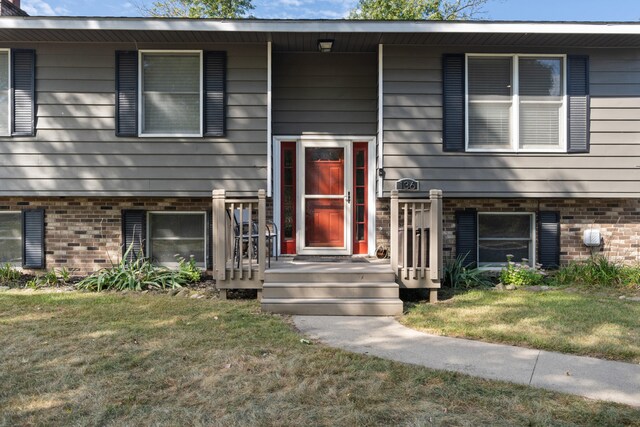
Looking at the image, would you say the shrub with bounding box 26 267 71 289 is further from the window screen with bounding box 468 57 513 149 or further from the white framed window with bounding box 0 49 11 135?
the window screen with bounding box 468 57 513 149

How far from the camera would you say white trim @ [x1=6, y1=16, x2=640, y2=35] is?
593cm

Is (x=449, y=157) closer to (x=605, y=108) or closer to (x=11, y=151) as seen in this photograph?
(x=605, y=108)

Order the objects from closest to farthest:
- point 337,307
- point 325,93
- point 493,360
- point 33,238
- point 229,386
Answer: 1. point 229,386
2. point 493,360
3. point 337,307
4. point 33,238
5. point 325,93

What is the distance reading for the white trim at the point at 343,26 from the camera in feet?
19.4

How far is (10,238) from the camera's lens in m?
6.81

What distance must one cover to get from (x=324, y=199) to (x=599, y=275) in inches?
161

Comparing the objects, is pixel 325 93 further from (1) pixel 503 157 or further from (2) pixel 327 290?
(2) pixel 327 290

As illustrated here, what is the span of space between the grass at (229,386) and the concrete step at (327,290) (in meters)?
0.87

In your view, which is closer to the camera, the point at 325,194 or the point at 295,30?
the point at 295,30

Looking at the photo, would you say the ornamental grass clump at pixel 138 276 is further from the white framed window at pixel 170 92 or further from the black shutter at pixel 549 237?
the black shutter at pixel 549 237

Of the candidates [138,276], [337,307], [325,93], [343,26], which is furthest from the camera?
[325,93]

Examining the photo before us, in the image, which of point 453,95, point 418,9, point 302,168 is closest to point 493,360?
point 453,95

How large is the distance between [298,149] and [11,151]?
410 centimetres

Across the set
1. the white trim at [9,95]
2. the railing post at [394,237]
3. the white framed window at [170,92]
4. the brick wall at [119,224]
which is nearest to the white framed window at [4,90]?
the white trim at [9,95]
